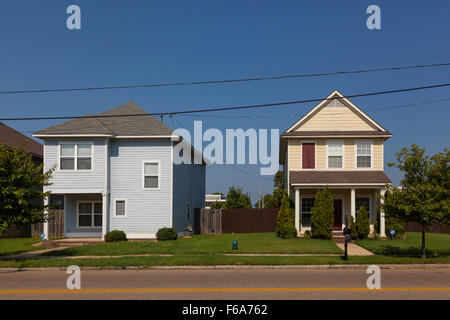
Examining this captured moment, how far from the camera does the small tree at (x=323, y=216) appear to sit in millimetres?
23938

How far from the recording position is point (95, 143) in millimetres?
24719

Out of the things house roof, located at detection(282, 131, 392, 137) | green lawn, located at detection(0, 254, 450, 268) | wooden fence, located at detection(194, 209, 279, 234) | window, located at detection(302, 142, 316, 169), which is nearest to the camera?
green lawn, located at detection(0, 254, 450, 268)

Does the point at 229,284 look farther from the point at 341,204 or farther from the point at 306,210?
the point at 341,204

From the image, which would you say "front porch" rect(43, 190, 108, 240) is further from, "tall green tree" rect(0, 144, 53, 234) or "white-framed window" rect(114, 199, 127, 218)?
"tall green tree" rect(0, 144, 53, 234)

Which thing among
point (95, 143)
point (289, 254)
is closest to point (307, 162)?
point (289, 254)

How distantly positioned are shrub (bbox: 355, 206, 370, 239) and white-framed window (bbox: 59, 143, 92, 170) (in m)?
15.4

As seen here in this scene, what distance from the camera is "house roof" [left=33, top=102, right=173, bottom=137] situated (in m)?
24.6

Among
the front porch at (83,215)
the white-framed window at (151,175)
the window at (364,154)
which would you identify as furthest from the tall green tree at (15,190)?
the window at (364,154)

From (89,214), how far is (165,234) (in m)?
5.72

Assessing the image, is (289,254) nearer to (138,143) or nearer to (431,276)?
(431,276)

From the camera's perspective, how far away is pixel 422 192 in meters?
15.9

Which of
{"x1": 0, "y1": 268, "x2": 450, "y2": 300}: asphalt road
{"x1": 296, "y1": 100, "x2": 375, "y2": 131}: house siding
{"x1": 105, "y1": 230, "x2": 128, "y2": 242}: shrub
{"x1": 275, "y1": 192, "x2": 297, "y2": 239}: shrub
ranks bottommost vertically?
{"x1": 105, "y1": 230, "x2": 128, "y2": 242}: shrub

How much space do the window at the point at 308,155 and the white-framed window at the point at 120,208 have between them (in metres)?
10.9

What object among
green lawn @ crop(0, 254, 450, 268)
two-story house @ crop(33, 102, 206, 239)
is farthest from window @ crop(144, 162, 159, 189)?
green lawn @ crop(0, 254, 450, 268)
